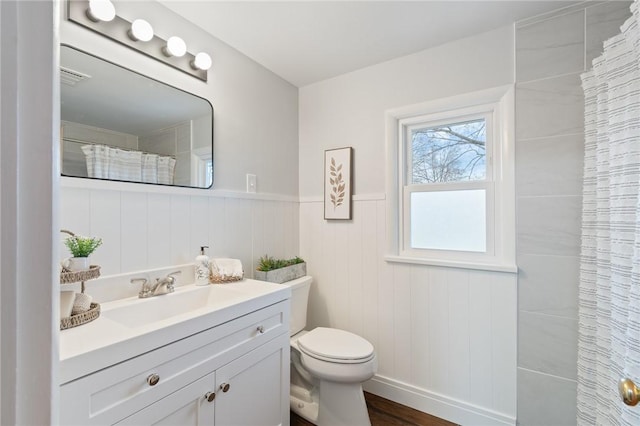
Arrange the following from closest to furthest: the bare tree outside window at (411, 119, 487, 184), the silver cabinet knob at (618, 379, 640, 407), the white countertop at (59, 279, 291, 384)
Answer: the silver cabinet knob at (618, 379, 640, 407) → the white countertop at (59, 279, 291, 384) → the bare tree outside window at (411, 119, 487, 184)

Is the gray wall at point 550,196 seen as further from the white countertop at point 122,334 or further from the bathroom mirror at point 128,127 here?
the bathroom mirror at point 128,127

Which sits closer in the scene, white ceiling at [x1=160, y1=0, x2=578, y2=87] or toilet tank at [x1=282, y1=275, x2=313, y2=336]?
white ceiling at [x1=160, y1=0, x2=578, y2=87]

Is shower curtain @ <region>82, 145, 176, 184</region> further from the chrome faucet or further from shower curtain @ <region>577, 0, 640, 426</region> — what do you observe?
shower curtain @ <region>577, 0, 640, 426</region>

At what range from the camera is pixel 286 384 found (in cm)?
145

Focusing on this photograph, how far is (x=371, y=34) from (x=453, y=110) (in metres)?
0.67

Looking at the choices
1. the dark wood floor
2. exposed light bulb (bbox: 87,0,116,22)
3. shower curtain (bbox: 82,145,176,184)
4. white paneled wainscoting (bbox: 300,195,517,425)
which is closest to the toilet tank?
white paneled wainscoting (bbox: 300,195,517,425)

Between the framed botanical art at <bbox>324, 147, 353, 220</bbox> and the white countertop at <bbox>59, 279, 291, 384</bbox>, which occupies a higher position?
the framed botanical art at <bbox>324, 147, 353, 220</bbox>

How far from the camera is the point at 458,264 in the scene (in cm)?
170

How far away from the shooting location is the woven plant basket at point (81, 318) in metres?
0.90

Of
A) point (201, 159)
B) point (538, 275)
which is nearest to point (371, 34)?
point (201, 159)

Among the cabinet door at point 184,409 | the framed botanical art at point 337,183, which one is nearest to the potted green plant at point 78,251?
the cabinet door at point 184,409

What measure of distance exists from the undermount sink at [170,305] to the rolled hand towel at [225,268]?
0.08 meters

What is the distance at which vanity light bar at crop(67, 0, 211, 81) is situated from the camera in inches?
44.8

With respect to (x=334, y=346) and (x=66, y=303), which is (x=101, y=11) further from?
(x=334, y=346)
